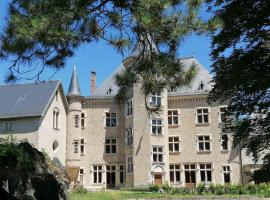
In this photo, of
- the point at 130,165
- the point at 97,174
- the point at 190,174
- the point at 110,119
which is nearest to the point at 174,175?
the point at 190,174

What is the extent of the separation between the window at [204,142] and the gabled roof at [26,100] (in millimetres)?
11431

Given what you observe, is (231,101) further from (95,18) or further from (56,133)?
(56,133)

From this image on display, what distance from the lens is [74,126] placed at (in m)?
35.7

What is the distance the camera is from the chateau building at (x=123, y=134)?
33.1 meters

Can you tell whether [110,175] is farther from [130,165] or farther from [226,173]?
[226,173]

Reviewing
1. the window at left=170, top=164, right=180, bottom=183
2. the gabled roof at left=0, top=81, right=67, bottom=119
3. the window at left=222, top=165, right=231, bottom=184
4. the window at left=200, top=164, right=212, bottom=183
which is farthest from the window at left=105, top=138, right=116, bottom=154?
the window at left=222, top=165, right=231, bottom=184

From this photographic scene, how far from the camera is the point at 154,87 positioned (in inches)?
305

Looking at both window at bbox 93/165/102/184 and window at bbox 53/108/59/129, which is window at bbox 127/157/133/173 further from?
window at bbox 53/108/59/129

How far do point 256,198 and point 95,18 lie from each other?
1728 centimetres

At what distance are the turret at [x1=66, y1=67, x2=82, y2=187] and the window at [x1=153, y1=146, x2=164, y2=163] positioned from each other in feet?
20.4

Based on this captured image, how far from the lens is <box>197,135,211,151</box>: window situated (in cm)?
3488

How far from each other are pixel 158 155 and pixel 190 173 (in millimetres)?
3116

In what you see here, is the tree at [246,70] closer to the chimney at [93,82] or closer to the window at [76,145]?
the window at [76,145]

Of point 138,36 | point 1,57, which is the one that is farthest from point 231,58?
point 1,57
